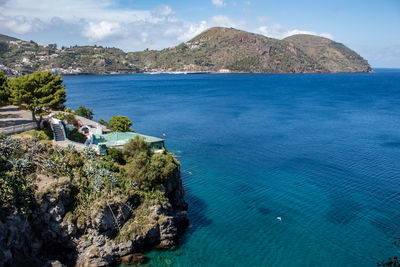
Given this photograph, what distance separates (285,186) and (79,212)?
90.9ft

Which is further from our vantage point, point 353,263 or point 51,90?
point 51,90

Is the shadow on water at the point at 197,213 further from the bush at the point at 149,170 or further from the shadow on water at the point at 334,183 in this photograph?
the shadow on water at the point at 334,183

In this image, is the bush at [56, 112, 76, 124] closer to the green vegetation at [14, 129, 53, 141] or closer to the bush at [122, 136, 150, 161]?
the green vegetation at [14, 129, 53, 141]

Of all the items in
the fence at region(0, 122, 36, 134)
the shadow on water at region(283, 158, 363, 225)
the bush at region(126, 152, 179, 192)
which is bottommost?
the shadow on water at region(283, 158, 363, 225)

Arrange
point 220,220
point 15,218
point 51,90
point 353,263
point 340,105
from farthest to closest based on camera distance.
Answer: point 340,105 → point 51,90 → point 220,220 → point 353,263 → point 15,218

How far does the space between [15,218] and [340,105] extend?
110143mm

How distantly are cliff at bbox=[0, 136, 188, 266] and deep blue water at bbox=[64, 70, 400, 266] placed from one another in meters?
3.03

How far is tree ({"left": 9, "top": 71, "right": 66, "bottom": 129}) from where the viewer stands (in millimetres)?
34938

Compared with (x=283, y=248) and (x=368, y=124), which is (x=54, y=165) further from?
(x=368, y=124)

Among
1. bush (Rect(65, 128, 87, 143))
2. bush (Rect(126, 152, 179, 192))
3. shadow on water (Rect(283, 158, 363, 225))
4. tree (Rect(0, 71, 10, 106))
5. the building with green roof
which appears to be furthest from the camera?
bush (Rect(65, 128, 87, 143))

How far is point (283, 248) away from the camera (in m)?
28.5

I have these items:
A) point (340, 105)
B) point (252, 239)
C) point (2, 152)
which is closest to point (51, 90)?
point (2, 152)

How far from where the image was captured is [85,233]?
1067 inches

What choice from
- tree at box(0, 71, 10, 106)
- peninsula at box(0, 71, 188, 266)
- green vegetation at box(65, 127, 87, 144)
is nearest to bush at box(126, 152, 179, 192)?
peninsula at box(0, 71, 188, 266)
